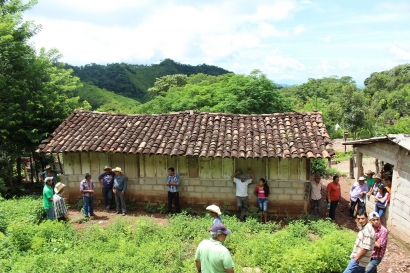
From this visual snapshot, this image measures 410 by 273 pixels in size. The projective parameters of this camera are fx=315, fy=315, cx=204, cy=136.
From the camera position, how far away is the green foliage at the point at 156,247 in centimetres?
681

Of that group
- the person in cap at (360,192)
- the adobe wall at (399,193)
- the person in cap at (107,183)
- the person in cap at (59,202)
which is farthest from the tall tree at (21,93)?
the adobe wall at (399,193)

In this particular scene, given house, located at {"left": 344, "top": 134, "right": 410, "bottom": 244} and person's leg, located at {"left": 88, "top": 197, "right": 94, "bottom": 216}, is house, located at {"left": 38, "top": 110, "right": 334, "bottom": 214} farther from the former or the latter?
house, located at {"left": 344, "top": 134, "right": 410, "bottom": 244}

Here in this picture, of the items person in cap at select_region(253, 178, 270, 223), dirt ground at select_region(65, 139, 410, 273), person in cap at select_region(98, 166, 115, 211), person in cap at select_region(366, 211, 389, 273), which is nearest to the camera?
person in cap at select_region(366, 211, 389, 273)

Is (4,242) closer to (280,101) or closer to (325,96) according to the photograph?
(280,101)

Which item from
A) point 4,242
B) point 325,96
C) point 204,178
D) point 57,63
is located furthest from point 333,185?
point 325,96

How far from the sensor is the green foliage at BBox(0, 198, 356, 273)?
22.4 feet

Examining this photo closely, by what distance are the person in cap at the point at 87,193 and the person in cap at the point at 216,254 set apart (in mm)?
6772

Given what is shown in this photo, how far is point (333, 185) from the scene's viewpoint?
10.5 metres

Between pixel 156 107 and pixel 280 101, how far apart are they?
9.96 meters

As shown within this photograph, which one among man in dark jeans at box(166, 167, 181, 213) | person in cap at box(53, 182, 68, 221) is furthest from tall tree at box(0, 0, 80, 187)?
man in dark jeans at box(166, 167, 181, 213)

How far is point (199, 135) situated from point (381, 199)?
6263 mm

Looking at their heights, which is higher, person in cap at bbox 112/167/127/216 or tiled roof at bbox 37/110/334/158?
tiled roof at bbox 37/110/334/158

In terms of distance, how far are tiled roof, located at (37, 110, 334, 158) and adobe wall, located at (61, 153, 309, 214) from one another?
2.09 feet

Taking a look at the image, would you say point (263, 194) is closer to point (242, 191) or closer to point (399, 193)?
point (242, 191)
